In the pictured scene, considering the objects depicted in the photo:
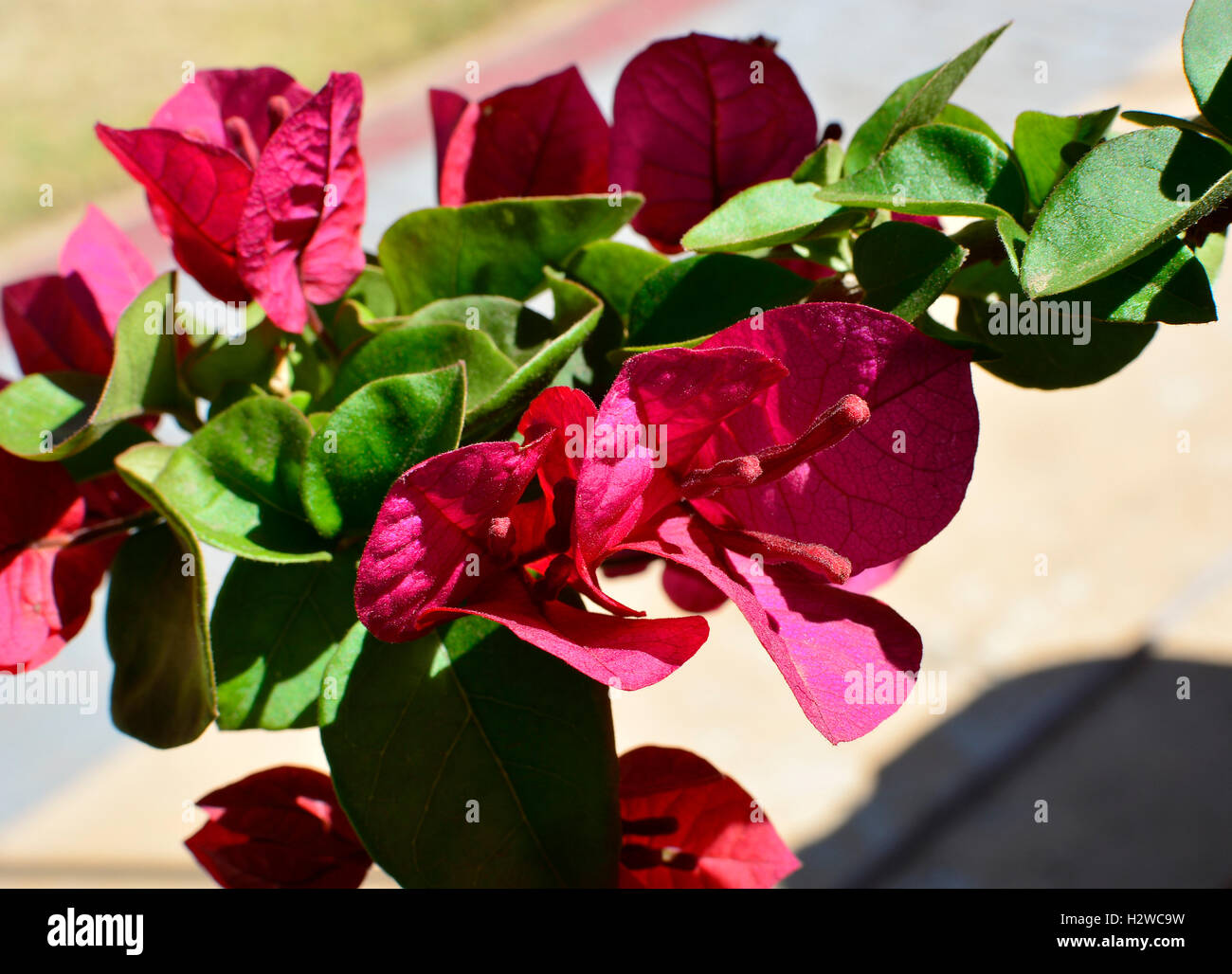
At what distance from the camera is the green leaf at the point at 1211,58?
20 cm

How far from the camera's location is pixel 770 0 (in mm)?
2178

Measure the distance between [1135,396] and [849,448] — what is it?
117 centimetres

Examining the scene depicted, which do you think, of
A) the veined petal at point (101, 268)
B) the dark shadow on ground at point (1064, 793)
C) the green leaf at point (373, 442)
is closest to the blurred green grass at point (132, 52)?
the dark shadow on ground at point (1064, 793)

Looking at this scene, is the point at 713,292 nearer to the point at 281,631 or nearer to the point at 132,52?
the point at 281,631

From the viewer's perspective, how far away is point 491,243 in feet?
0.83

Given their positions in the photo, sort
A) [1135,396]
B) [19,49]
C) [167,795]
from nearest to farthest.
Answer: [167,795] < [1135,396] < [19,49]

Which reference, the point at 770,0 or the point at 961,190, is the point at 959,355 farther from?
the point at 770,0

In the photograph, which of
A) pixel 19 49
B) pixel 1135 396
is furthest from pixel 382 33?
pixel 1135 396

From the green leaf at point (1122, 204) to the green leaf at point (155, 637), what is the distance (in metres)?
0.16

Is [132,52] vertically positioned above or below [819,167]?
above

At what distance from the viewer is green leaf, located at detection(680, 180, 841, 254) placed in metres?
0.21

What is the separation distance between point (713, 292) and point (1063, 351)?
8 cm

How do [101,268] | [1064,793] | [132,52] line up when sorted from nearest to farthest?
[101,268] → [1064,793] → [132,52]

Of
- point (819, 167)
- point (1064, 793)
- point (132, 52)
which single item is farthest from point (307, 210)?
point (132, 52)
